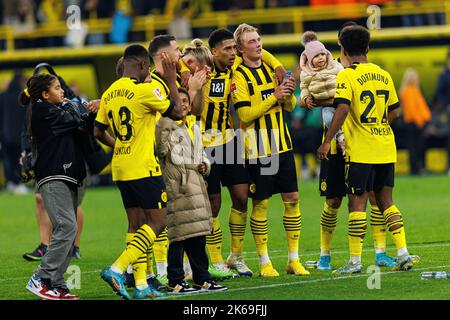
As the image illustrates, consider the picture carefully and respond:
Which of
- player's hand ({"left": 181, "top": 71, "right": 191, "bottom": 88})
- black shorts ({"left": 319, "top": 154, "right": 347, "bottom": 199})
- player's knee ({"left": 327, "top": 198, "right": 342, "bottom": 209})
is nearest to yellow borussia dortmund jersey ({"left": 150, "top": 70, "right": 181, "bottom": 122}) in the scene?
player's hand ({"left": 181, "top": 71, "right": 191, "bottom": 88})

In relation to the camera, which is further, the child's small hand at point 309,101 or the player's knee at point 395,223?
the child's small hand at point 309,101

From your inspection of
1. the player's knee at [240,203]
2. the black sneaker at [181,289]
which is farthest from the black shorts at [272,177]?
the black sneaker at [181,289]

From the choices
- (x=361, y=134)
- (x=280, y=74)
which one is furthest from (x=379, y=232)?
(x=280, y=74)

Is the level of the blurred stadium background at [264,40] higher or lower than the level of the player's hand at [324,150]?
higher

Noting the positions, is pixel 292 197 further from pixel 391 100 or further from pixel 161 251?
pixel 161 251

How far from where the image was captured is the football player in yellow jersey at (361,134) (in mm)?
11961

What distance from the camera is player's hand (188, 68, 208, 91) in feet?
37.6

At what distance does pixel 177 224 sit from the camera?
10844 mm

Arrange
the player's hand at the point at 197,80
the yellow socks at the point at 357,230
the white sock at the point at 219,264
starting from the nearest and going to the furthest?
the player's hand at the point at 197,80 → the yellow socks at the point at 357,230 → the white sock at the point at 219,264

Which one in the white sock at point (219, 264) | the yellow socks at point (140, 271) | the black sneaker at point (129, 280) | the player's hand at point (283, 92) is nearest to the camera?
the yellow socks at point (140, 271)

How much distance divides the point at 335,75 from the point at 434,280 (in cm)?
253

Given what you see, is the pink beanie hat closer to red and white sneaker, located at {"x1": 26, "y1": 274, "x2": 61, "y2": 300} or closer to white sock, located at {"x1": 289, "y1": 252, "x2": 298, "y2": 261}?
white sock, located at {"x1": 289, "y1": 252, "x2": 298, "y2": 261}

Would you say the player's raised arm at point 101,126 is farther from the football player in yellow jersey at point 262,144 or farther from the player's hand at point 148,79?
the football player in yellow jersey at point 262,144

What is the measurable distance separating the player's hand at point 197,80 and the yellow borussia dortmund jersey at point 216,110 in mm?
992
